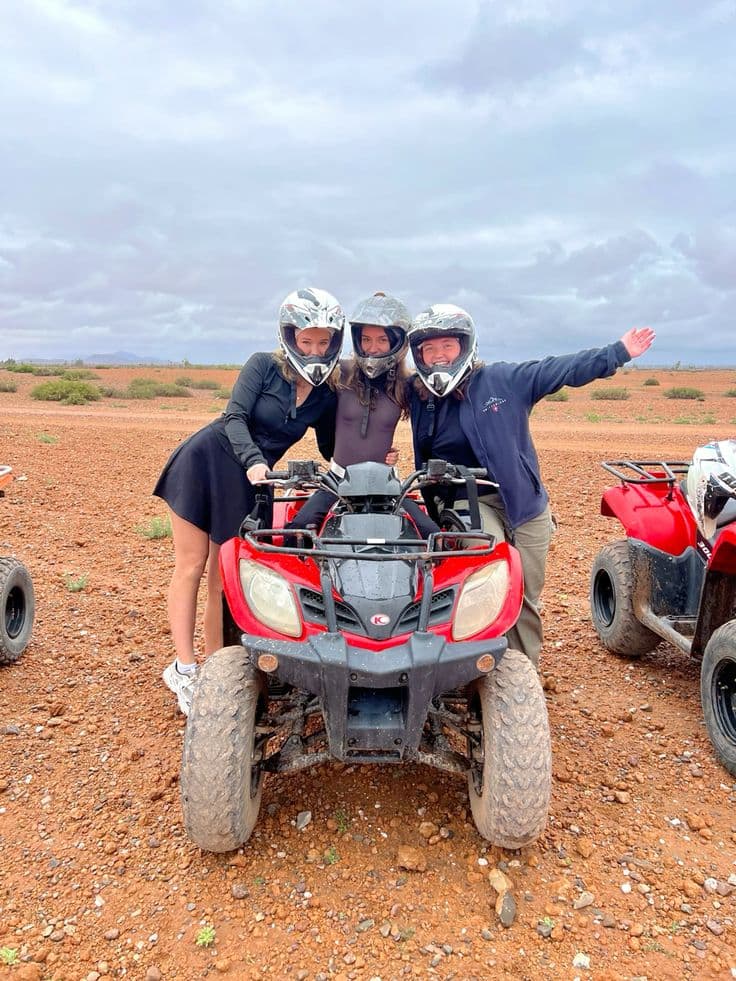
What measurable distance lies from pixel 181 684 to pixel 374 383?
1.96 metres

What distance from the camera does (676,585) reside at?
476cm

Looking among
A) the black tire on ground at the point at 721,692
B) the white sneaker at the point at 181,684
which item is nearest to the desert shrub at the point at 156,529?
the white sneaker at the point at 181,684

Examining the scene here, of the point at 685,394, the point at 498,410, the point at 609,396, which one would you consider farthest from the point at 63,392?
the point at 498,410

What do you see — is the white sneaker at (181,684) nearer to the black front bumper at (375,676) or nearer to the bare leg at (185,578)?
the bare leg at (185,578)

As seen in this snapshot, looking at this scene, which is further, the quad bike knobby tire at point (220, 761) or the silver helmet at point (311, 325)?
the silver helmet at point (311, 325)

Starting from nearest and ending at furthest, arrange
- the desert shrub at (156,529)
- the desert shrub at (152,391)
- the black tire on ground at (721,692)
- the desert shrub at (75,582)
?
1. the black tire on ground at (721,692)
2. the desert shrub at (75,582)
3. the desert shrub at (156,529)
4. the desert shrub at (152,391)

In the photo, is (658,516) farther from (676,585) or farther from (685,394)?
(685,394)

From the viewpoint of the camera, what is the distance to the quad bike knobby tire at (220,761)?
9.12ft

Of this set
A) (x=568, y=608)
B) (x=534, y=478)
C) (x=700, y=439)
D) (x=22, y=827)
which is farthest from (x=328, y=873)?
(x=700, y=439)

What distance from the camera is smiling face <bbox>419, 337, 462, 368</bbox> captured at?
398 cm

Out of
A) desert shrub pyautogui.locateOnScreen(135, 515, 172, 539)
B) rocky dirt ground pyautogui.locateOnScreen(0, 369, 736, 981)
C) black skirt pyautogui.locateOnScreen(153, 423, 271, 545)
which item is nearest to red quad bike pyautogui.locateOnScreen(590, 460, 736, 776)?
rocky dirt ground pyautogui.locateOnScreen(0, 369, 736, 981)

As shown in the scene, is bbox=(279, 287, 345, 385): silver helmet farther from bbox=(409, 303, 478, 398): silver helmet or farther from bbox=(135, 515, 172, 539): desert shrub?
bbox=(135, 515, 172, 539): desert shrub

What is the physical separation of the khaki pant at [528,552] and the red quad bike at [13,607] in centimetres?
Answer: 292

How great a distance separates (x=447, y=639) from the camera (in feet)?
9.09
